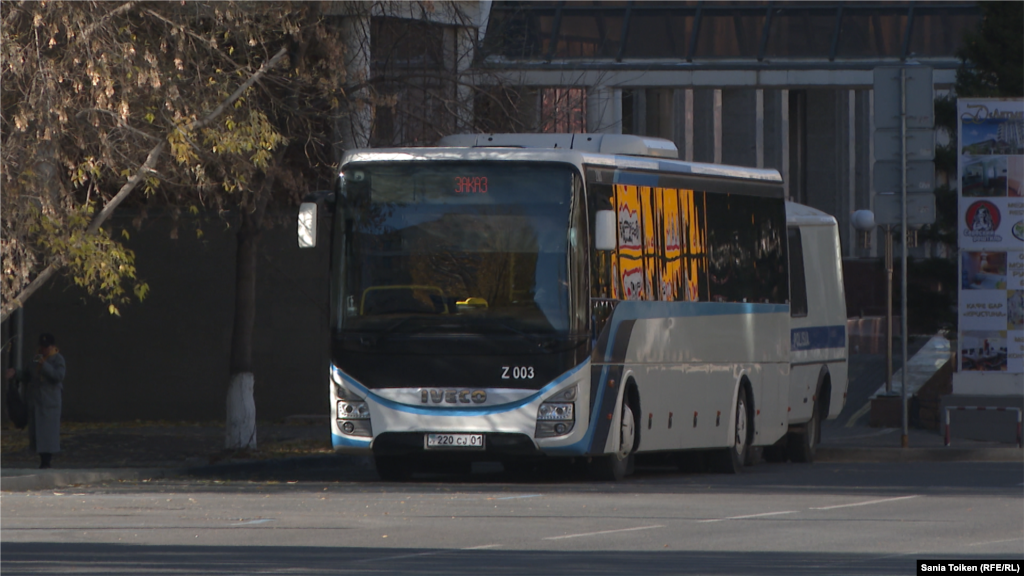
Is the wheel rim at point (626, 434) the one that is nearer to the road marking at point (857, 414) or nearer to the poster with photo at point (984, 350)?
the poster with photo at point (984, 350)

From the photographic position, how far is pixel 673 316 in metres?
18.9

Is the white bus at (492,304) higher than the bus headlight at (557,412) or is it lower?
higher

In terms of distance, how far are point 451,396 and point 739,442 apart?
14.9ft

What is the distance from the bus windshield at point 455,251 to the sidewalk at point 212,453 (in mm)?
3018

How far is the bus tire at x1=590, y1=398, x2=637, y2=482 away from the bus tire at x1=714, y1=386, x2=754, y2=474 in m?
2.23

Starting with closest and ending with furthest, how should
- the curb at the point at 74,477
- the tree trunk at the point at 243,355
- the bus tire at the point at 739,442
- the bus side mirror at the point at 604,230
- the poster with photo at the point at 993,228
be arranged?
the bus side mirror at the point at 604,230 < the curb at the point at 74,477 < the bus tire at the point at 739,442 < the tree trunk at the point at 243,355 < the poster with photo at the point at 993,228

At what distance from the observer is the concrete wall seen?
29016mm

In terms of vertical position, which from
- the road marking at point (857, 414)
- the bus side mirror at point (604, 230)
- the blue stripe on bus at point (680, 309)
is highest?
the bus side mirror at point (604, 230)

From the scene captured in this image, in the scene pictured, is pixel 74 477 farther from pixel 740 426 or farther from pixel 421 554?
pixel 421 554

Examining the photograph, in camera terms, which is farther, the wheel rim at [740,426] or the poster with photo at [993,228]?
the poster with photo at [993,228]

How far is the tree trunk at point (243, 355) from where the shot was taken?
2202cm

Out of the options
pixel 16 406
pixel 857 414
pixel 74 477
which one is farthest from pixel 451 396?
pixel 857 414

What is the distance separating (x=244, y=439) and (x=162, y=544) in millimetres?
10732

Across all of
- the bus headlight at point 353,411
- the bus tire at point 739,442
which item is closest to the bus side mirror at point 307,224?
the bus headlight at point 353,411
